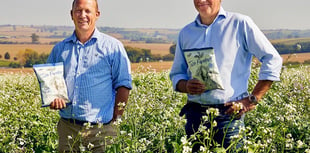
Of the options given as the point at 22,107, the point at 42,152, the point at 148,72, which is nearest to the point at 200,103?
the point at 42,152

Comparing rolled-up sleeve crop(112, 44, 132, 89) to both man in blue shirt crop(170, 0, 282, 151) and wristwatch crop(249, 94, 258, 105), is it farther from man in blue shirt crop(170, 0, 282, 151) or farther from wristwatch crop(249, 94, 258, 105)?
wristwatch crop(249, 94, 258, 105)

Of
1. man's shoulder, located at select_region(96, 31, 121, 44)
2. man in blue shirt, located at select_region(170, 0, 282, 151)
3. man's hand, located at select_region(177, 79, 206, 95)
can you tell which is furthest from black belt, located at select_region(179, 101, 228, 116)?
man's shoulder, located at select_region(96, 31, 121, 44)

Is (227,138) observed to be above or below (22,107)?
above

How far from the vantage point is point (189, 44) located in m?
3.26

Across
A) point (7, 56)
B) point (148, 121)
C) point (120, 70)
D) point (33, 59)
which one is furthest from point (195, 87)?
point (7, 56)

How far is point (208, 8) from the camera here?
3.09m

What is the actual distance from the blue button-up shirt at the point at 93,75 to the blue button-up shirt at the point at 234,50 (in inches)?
27.7

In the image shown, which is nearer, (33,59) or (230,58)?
(230,58)

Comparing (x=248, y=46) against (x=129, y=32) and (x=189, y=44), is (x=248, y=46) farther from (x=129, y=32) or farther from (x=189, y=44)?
(x=129, y=32)

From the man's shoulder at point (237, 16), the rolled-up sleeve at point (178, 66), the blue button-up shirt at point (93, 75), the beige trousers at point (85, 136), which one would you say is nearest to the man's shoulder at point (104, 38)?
the blue button-up shirt at point (93, 75)

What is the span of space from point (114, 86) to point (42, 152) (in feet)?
6.34

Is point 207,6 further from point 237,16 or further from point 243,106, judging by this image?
point 243,106

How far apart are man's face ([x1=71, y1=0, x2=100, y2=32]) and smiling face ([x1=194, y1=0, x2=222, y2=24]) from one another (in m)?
0.86

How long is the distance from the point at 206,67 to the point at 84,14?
1.06 m
